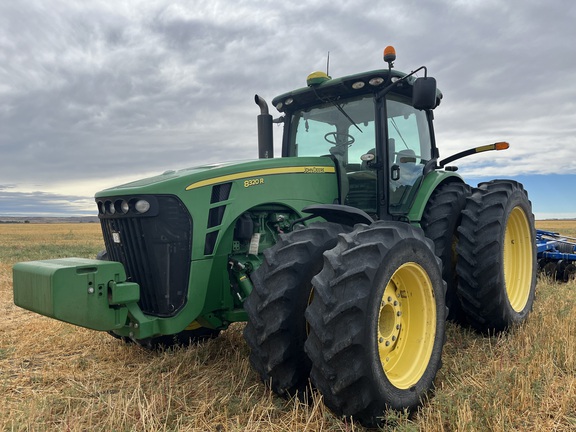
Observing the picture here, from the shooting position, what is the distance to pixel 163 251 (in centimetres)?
361

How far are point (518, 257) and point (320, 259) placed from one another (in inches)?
135

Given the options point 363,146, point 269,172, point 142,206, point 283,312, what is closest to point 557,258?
point 363,146

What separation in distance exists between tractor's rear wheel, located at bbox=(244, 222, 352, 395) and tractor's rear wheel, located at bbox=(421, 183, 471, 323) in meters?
1.84

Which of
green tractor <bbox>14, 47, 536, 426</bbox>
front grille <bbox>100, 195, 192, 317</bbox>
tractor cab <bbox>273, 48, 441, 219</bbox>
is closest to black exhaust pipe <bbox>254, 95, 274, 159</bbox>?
green tractor <bbox>14, 47, 536, 426</bbox>

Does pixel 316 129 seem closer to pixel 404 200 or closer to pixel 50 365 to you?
pixel 404 200

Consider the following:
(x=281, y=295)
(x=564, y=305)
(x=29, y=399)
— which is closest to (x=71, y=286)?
(x=29, y=399)

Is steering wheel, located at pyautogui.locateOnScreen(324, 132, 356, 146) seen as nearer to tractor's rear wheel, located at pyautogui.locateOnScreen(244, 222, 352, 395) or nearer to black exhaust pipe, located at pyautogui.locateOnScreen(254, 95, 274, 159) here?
black exhaust pipe, located at pyautogui.locateOnScreen(254, 95, 274, 159)

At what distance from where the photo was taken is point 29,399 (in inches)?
140

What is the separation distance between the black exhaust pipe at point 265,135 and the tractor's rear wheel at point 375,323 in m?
2.24

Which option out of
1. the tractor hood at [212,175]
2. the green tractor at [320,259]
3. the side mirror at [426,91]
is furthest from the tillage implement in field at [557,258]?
the tractor hood at [212,175]

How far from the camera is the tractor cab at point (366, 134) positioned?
15.4ft

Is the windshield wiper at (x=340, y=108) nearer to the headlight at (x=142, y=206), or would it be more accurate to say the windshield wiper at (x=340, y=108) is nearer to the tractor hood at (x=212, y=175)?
the tractor hood at (x=212, y=175)

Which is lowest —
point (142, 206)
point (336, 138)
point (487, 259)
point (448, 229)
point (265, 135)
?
point (487, 259)

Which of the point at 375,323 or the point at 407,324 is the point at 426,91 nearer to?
the point at 407,324
